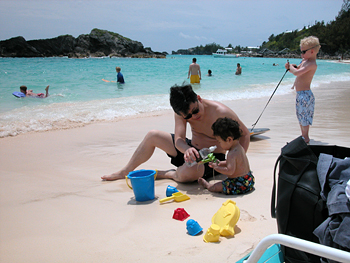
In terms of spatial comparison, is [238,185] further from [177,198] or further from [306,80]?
[306,80]

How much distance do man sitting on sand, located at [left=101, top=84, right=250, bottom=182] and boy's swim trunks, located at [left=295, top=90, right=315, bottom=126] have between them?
86.5 inches

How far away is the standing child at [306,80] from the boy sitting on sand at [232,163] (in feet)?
7.91

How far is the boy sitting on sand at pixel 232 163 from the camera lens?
2611 mm

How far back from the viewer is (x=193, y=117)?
9.77ft

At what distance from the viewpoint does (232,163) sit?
8.70ft

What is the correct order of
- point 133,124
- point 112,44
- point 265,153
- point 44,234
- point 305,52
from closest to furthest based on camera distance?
point 44,234
point 265,153
point 305,52
point 133,124
point 112,44

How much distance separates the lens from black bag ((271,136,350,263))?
1400mm

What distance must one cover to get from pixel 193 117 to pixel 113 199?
1190 mm

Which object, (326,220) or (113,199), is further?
(113,199)

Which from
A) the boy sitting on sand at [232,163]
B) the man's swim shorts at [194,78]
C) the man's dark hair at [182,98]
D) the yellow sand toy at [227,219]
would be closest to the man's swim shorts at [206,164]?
the boy sitting on sand at [232,163]

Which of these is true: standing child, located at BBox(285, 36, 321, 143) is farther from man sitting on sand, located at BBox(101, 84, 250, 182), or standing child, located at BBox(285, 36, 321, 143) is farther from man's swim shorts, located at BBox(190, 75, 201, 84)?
man's swim shorts, located at BBox(190, 75, 201, 84)

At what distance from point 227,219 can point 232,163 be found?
74 centimetres

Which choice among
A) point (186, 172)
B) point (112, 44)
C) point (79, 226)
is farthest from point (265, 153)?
point (112, 44)

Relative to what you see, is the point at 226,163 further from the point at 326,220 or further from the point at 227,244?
the point at 326,220
